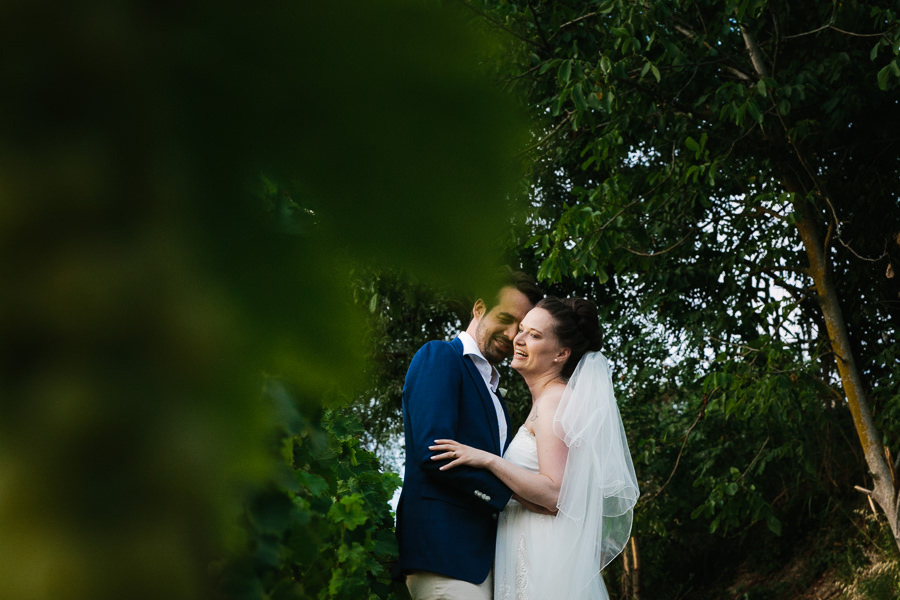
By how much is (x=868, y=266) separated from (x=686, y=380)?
2.17 metres

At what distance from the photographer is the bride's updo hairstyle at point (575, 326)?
4047mm

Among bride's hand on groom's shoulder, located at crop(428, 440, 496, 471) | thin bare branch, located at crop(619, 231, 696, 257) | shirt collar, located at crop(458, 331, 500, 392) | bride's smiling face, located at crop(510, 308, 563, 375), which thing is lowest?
bride's hand on groom's shoulder, located at crop(428, 440, 496, 471)

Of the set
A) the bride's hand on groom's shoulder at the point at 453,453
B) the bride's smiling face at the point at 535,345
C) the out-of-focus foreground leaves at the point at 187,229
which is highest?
the bride's smiling face at the point at 535,345

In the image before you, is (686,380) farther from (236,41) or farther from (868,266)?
(236,41)

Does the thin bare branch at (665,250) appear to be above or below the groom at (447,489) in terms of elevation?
above

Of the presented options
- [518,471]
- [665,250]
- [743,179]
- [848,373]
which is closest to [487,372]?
[518,471]

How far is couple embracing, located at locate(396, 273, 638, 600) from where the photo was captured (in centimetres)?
294

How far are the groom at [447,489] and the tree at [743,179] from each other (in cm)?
309

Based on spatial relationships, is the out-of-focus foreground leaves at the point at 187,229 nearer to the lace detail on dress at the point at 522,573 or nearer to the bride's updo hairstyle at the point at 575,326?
the lace detail on dress at the point at 522,573

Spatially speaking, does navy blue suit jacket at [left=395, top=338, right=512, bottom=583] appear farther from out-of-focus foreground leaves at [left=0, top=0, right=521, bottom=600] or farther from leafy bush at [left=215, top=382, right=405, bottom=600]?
out-of-focus foreground leaves at [left=0, top=0, right=521, bottom=600]

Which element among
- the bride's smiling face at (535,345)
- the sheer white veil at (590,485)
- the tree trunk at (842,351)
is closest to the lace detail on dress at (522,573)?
the sheer white veil at (590,485)

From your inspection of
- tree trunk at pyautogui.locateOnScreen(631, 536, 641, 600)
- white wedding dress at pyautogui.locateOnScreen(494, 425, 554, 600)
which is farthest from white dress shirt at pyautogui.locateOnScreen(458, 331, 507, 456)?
tree trunk at pyautogui.locateOnScreen(631, 536, 641, 600)

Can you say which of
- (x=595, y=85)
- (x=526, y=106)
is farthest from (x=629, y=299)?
(x=526, y=106)

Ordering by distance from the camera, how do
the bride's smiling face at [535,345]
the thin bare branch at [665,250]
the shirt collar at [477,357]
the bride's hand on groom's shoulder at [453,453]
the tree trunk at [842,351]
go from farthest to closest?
1. the tree trunk at [842,351]
2. the thin bare branch at [665,250]
3. the bride's smiling face at [535,345]
4. the shirt collar at [477,357]
5. the bride's hand on groom's shoulder at [453,453]
